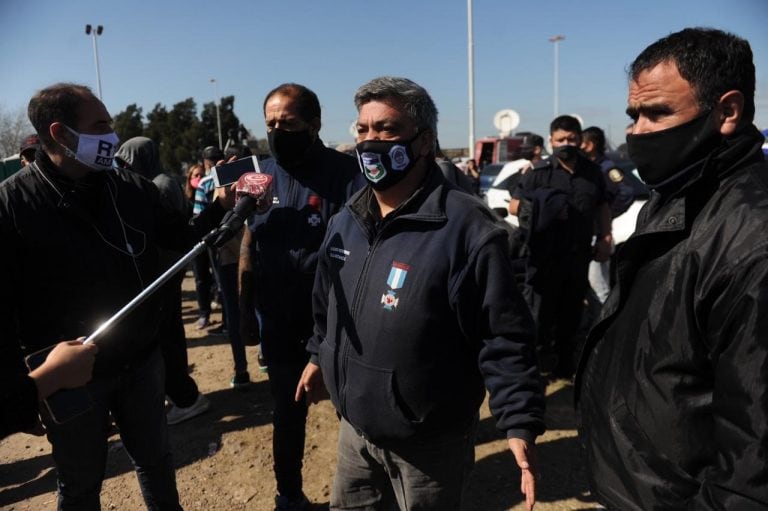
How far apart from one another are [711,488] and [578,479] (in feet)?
7.65

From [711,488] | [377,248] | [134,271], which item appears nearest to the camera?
[711,488]

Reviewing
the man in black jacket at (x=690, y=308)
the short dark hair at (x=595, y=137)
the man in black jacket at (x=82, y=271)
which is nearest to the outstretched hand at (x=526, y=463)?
the man in black jacket at (x=690, y=308)

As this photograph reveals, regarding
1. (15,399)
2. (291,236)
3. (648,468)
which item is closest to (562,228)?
(291,236)

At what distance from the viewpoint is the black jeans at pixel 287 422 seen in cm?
271

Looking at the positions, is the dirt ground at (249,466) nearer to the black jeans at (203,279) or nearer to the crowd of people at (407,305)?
the crowd of people at (407,305)

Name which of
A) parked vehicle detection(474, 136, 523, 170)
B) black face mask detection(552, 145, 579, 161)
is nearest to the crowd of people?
black face mask detection(552, 145, 579, 161)

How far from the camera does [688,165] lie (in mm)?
1249

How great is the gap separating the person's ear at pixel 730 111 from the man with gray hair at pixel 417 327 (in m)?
0.69

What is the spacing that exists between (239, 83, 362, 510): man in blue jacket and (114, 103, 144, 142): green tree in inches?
1535

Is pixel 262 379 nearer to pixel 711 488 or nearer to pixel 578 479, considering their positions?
pixel 578 479

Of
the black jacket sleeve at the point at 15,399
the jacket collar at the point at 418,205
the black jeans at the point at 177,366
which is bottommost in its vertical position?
the black jeans at the point at 177,366

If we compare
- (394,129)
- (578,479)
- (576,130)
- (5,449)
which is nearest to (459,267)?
(394,129)

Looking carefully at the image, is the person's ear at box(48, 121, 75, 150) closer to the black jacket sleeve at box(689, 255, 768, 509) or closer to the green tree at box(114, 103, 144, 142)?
the black jacket sleeve at box(689, 255, 768, 509)

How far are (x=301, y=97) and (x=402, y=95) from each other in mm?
996
